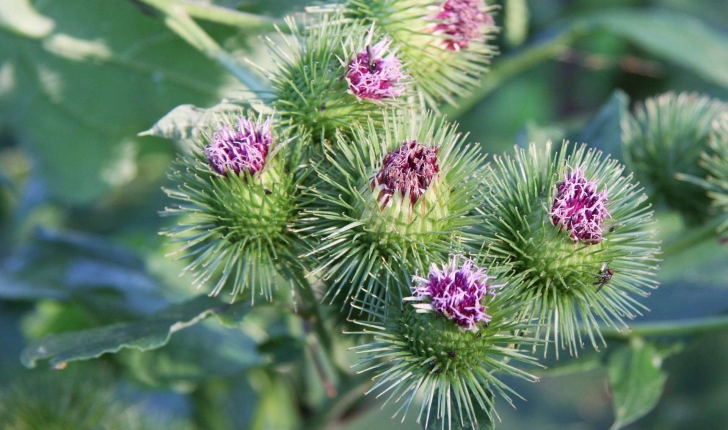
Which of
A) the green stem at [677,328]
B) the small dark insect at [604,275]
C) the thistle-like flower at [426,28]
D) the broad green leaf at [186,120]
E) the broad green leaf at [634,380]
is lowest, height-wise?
the broad green leaf at [634,380]

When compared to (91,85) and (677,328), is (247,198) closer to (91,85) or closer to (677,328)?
(677,328)

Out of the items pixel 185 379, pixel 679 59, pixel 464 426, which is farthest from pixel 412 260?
pixel 679 59

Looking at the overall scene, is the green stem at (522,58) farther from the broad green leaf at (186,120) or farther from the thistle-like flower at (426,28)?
the broad green leaf at (186,120)

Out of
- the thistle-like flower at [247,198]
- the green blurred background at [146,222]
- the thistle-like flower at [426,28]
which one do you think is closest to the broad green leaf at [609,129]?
the green blurred background at [146,222]

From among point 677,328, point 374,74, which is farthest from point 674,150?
point 374,74

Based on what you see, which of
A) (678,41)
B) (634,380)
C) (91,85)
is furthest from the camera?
(678,41)

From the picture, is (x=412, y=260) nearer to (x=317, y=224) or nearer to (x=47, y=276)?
(x=317, y=224)

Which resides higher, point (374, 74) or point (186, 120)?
point (374, 74)
